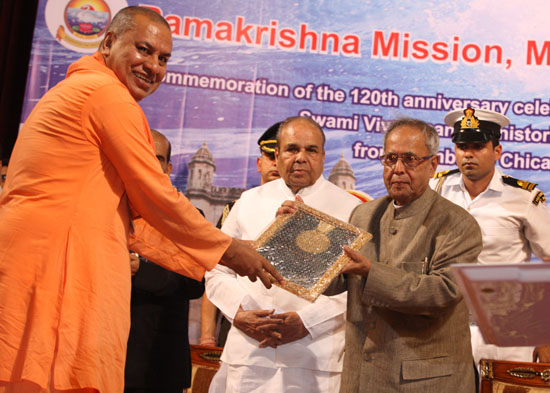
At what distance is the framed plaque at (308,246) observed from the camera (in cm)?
302

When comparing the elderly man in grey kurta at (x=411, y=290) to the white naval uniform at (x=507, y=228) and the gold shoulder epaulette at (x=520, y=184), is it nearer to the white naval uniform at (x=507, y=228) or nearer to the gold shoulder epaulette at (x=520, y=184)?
the white naval uniform at (x=507, y=228)

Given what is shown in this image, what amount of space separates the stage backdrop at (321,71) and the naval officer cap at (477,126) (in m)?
0.82

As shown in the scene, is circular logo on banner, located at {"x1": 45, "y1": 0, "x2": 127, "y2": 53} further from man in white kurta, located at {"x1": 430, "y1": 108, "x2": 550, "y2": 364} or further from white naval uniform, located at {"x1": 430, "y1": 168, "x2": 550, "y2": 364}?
white naval uniform, located at {"x1": 430, "y1": 168, "x2": 550, "y2": 364}

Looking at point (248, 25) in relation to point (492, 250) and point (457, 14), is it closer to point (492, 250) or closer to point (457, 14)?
point (457, 14)

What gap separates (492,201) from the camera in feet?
14.8

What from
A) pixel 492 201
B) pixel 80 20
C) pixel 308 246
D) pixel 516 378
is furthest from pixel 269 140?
pixel 516 378

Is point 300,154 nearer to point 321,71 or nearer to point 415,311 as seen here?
point 415,311

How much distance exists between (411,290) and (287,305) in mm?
944

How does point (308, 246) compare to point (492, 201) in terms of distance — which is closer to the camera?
point (308, 246)

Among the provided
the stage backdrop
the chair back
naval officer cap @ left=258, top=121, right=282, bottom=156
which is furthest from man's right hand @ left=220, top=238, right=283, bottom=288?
the stage backdrop

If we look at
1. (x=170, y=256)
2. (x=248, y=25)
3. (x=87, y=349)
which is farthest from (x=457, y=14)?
(x=87, y=349)

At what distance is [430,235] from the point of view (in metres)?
3.04

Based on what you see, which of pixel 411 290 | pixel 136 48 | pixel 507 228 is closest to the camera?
pixel 136 48

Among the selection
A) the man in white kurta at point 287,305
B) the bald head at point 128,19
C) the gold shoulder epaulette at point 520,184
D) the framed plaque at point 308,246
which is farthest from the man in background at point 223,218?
the bald head at point 128,19
